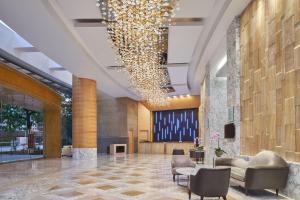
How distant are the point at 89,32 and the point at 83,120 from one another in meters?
7.32

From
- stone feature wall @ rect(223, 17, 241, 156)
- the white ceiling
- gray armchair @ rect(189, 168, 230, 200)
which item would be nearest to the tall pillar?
the white ceiling

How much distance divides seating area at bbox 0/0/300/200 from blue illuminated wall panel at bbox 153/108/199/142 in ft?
24.0

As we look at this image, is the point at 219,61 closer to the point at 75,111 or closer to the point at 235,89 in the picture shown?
the point at 235,89

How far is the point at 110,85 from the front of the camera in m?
18.8

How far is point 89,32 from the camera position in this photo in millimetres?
9828

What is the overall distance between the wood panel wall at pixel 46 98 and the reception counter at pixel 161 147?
282 inches

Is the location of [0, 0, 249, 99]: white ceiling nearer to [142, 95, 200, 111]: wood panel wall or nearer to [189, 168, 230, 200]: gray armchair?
[189, 168, 230, 200]: gray armchair

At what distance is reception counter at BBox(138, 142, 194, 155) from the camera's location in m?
22.5

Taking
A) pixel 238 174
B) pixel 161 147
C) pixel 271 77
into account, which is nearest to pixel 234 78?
pixel 271 77

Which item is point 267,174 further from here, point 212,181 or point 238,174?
point 212,181

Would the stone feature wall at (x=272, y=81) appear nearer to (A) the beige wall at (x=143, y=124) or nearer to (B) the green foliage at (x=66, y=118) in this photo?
(A) the beige wall at (x=143, y=124)

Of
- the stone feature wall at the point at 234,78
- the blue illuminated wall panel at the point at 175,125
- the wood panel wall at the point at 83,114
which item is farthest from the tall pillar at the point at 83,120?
the blue illuminated wall panel at the point at 175,125

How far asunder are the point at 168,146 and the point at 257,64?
54.2 ft

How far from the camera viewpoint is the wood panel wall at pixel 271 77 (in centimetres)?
555
